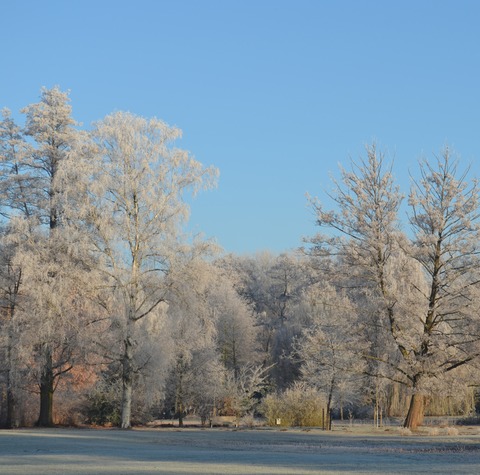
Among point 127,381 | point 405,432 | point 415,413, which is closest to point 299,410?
point 415,413

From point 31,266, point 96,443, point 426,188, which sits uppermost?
point 426,188

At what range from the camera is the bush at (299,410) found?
40906mm

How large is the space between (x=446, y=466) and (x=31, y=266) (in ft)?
83.3

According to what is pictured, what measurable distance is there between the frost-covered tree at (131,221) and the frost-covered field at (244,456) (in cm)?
1107

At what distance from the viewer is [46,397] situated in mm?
39219

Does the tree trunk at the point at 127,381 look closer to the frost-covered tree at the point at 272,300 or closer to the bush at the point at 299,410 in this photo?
the bush at the point at 299,410

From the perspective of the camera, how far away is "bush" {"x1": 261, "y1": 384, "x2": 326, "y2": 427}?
134 ft

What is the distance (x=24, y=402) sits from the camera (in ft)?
133

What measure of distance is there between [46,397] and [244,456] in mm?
23810

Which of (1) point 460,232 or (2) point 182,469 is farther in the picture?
(1) point 460,232

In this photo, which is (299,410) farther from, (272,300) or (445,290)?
(272,300)

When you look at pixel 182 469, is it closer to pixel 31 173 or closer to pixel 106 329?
pixel 106 329

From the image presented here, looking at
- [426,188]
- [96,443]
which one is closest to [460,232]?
[426,188]

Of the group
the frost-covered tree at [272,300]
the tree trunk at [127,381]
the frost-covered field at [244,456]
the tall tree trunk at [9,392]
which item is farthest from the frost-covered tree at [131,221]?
the frost-covered tree at [272,300]
